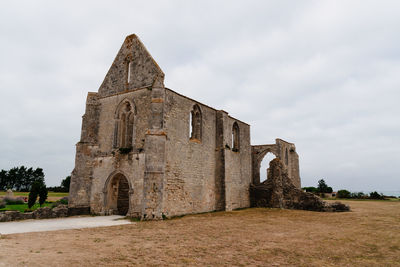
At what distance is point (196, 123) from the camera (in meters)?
16.9

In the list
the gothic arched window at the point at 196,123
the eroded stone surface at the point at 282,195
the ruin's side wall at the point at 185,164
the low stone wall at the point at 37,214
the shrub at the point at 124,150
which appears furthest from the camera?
the eroded stone surface at the point at 282,195

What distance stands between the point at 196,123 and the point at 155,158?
4774 millimetres

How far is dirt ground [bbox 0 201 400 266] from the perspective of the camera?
5785mm

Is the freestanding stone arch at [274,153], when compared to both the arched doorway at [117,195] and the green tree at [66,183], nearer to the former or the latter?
the arched doorway at [117,195]

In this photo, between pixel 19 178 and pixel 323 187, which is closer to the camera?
pixel 323 187

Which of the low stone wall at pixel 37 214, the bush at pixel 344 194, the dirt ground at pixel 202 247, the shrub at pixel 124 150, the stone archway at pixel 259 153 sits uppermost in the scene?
the stone archway at pixel 259 153

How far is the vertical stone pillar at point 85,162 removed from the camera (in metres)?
15.1

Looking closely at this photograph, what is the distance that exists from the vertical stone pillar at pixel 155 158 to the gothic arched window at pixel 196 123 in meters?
3.44

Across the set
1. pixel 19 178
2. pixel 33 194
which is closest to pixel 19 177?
pixel 19 178

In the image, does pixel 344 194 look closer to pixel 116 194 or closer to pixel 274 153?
pixel 274 153

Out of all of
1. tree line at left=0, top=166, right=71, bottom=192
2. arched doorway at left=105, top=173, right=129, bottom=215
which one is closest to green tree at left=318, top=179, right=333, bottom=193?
arched doorway at left=105, top=173, right=129, bottom=215

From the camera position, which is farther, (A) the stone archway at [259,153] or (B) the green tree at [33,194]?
(A) the stone archway at [259,153]

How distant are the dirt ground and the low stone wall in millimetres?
4613

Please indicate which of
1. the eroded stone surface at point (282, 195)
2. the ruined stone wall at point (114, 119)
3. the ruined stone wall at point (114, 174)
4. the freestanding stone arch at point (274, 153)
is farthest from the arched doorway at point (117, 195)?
the freestanding stone arch at point (274, 153)
